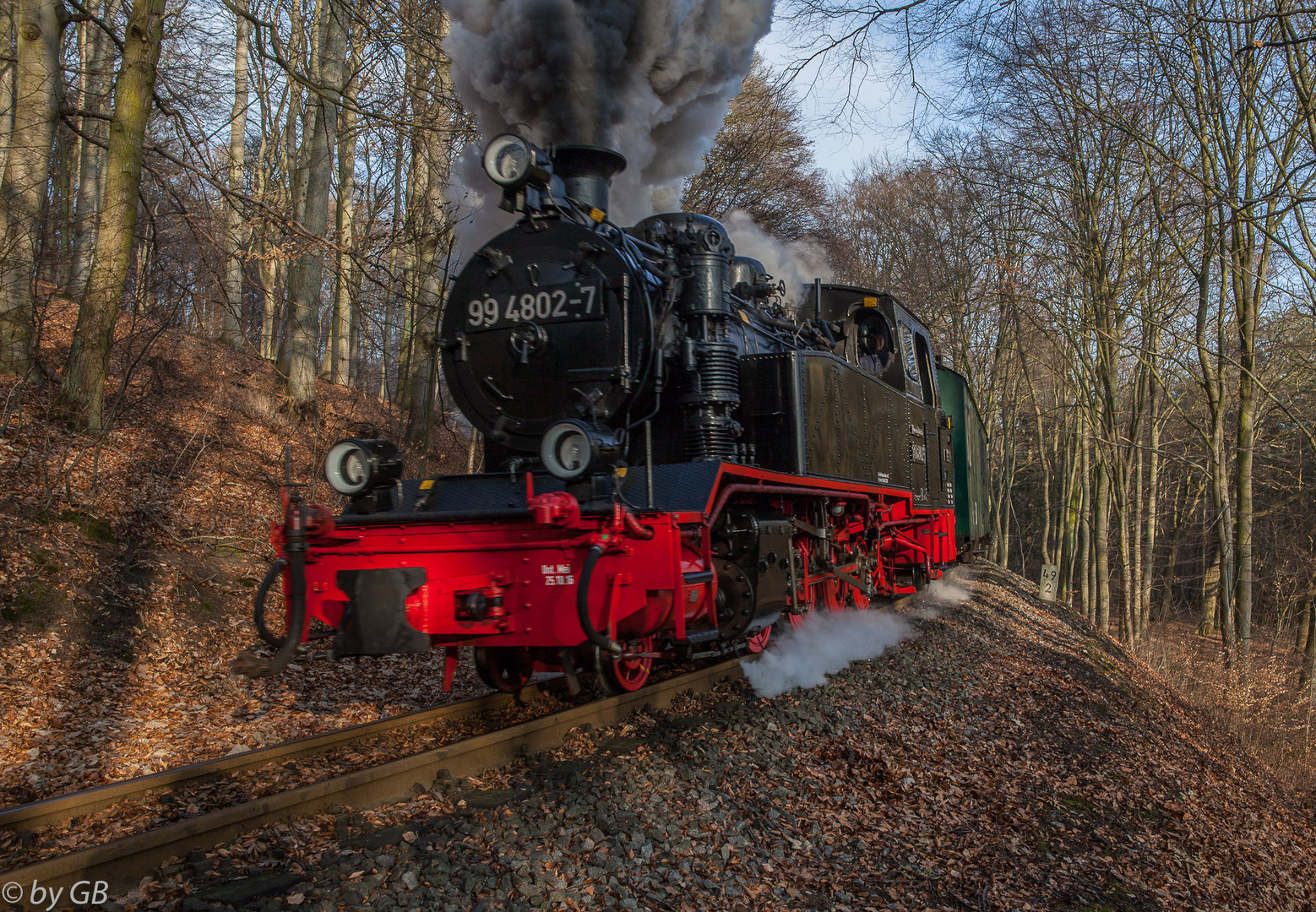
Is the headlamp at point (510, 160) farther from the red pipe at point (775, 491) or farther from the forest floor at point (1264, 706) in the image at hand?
the forest floor at point (1264, 706)

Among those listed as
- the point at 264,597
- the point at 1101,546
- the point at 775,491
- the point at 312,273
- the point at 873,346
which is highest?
the point at 312,273

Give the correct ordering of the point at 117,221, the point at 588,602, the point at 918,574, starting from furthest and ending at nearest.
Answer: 1. the point at 918,574
2. the point at 117,221
3. the point at 588,602

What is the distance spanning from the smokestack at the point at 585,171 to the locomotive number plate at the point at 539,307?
3.32 ft

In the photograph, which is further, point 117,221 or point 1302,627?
point 1302,627

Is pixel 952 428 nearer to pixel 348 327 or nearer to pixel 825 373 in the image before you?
pixel 825 373

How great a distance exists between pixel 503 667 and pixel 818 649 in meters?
2.64

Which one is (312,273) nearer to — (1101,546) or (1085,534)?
(1101,546)

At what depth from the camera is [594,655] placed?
431cm

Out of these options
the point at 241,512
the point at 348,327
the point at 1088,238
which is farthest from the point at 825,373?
the point at 348,327

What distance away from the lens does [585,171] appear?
597cm

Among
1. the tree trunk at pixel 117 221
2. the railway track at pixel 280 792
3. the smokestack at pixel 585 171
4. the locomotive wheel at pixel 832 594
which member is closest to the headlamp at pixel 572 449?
the railway track at pixel 280 792

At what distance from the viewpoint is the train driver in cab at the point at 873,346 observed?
8.80 metres

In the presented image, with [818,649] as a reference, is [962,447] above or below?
above

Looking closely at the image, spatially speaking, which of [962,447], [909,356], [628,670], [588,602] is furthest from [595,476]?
[962,447]
